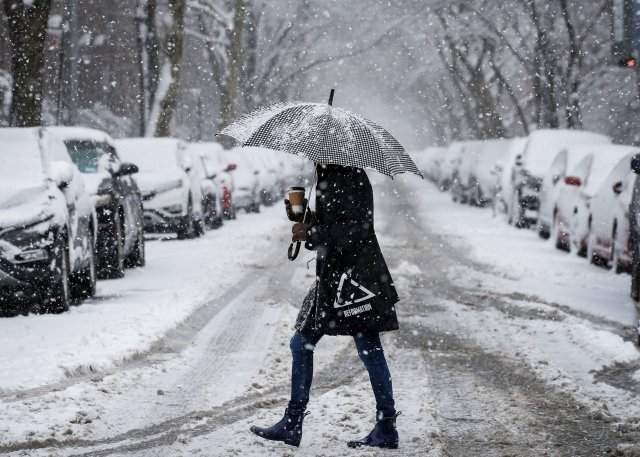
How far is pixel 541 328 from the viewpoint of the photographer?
9391 mm

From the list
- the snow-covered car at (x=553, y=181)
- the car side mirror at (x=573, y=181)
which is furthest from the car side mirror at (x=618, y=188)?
the snow-covered car at (x=553, y=181)

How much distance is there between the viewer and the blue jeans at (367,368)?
5.45 metres

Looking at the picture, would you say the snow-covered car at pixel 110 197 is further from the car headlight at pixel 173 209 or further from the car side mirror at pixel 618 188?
the car side mirror at pixel 618 188

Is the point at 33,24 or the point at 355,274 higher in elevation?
the point at 33,24

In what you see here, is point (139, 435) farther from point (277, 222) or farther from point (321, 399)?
point (277, 222)

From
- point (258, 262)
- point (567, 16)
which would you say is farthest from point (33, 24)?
point (567, 16)

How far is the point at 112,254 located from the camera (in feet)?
41.4

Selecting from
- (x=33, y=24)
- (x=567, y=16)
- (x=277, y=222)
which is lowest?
(x=277, y=222)

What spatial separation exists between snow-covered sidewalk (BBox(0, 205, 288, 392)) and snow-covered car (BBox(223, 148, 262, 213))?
32.1 ft

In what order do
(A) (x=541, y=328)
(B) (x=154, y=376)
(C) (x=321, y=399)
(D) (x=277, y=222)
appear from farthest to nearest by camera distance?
(D) (x=277, y=222) → (A) (x=541, y=328) → (B) (x=154, y=376) → (C) (x=321, y=399)

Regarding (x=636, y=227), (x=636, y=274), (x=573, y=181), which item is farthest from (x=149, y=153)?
(x=636, y=227)

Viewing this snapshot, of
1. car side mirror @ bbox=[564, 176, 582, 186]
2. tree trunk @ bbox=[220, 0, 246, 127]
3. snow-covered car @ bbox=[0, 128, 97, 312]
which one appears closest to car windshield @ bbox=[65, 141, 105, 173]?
snow-covered car @ bbox=[0, 128, 97, 312]

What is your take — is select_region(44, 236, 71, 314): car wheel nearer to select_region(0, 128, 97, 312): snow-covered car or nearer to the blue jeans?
select_region(0, 128, 97, 312): snow-covered car

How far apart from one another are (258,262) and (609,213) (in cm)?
480
